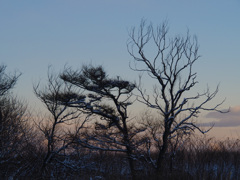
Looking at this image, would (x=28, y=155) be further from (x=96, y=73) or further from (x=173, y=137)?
(x=173, y=137)

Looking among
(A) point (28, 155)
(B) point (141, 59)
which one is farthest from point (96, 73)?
(A) point (28, 155)

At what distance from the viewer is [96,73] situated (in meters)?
22.3

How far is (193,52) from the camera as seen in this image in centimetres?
1880

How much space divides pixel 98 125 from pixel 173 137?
19.7 feet

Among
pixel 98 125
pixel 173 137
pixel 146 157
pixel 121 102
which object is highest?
pixel 121 102

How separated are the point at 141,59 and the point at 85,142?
7534 millimetres

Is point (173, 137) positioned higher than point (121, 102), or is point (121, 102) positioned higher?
point (121, 102)

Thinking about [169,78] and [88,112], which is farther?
[88,112]

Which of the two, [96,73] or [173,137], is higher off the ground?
[96,73]

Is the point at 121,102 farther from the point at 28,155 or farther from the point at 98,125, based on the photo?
the point at 28,155

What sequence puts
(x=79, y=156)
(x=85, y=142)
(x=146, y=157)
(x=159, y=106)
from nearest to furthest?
(x=159, y=106), (x=146, y=157), (x=85, y=142), (x=79, y=156)

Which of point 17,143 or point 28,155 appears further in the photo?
point 28,155

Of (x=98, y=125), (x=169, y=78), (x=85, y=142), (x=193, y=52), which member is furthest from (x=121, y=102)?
(x=193, y=52)

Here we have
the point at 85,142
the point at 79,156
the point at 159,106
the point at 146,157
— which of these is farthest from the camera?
the point at 79,156
